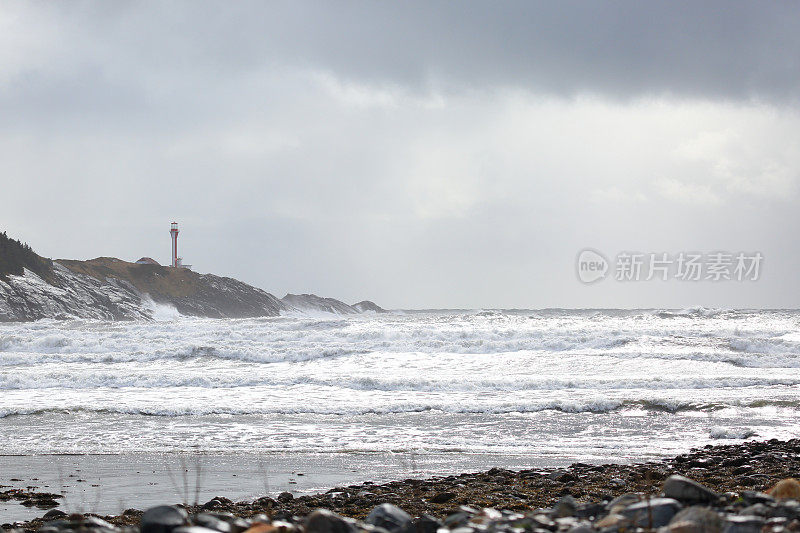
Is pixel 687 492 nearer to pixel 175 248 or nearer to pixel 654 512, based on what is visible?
pixel 654 512

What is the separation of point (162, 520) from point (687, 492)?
10.1 ft

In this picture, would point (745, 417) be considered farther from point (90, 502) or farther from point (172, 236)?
point (172, 236)

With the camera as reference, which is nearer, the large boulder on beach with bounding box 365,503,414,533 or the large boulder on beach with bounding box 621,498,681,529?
the large boulder on beach with bounding box 621,498,681,529

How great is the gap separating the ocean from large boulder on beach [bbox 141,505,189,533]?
3.67m

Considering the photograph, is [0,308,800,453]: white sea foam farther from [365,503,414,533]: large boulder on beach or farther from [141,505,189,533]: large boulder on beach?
[141,505,189,533]: large boulder on beach

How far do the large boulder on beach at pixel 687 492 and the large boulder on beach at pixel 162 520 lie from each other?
2871 mm

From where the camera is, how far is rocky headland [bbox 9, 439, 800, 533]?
3.45 meters

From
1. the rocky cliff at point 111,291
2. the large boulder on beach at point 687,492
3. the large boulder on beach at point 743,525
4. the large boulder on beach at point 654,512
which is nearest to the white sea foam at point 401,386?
the large boulder on beach at point 687,492

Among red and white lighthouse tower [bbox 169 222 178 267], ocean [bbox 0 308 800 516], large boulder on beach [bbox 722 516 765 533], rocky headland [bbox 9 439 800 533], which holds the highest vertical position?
red and white lighthouse tower [bbox 169 222 178 267]

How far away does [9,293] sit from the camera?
159ft

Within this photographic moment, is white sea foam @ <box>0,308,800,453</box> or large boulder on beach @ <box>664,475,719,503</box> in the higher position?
large boulder on beach @ <box>664,475,719,503</box>

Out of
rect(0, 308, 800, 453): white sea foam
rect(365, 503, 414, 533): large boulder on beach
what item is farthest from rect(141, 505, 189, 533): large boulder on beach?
rect(0, 308, 800, 453): white sea foam

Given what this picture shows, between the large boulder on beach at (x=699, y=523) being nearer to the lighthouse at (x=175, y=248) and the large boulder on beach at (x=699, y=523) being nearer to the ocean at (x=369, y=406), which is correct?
the ocean at (x=369, y=406)

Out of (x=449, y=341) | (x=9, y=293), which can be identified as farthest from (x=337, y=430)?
(x=9, y=293)
